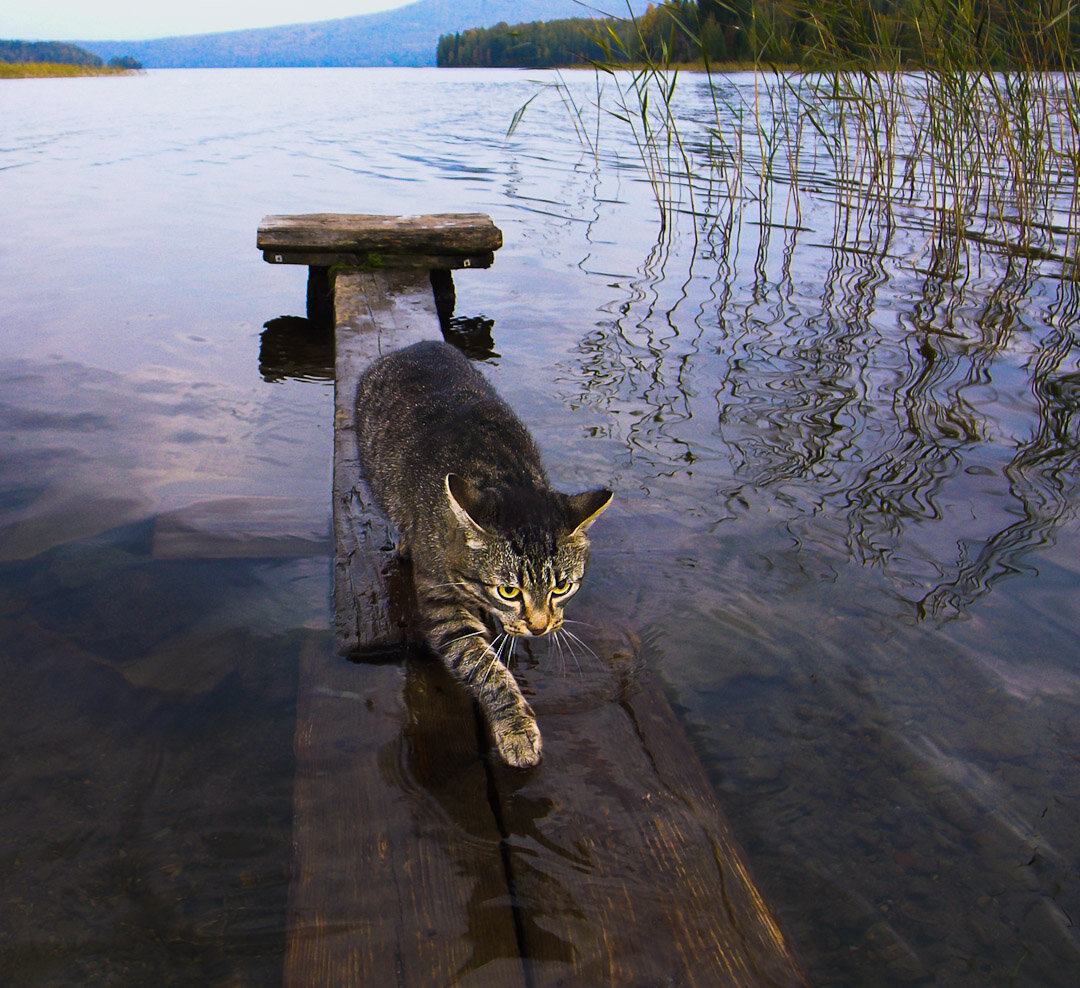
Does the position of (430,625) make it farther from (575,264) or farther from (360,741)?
(575,264)

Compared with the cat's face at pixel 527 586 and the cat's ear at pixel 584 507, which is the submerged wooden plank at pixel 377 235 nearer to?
the cat's ear at pixel 584 507

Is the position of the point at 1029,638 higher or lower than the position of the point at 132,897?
higher

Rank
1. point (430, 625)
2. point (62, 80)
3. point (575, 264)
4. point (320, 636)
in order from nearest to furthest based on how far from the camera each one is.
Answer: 1. point (430, 625)
2. point (320, 636)
3. point (575, 264)
4. point (62, 80)

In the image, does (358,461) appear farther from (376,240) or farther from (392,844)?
(376,240)

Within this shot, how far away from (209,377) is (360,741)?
518cm

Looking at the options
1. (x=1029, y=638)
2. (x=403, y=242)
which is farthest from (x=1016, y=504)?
(x=403, y=242)

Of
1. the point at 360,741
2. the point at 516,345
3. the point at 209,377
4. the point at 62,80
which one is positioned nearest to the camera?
the point at 360,741

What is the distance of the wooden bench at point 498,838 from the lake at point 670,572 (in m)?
0.32

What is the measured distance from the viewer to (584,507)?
3502 millimetres

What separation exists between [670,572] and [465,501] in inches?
65.9

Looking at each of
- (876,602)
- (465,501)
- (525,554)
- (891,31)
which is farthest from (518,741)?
(891,31)

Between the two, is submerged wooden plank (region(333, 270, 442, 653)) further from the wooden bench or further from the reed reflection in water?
the reed reflection in water

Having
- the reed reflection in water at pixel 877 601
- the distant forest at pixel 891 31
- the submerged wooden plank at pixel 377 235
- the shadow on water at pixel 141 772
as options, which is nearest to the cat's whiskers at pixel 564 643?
the reed reflection in water at pixel 877 601

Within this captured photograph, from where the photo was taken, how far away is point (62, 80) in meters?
47.1
